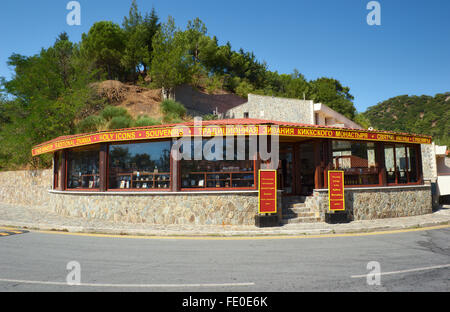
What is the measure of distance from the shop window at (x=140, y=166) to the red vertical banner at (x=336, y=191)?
707 cm

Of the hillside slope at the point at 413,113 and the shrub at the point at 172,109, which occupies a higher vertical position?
the hillside slope at the point at 413,113

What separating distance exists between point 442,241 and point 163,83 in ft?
118

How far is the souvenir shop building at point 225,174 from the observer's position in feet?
37.7

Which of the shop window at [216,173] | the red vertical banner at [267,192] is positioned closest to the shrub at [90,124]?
the shop window at [216,173]

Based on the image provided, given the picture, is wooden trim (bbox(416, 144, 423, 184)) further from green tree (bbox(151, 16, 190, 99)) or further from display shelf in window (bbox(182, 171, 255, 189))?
green tree (bbox(151, 16, 190, 99))

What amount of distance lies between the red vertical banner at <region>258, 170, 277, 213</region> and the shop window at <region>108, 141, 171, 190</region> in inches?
161

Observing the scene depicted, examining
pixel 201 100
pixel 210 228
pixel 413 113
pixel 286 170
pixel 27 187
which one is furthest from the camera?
pixel 413 113

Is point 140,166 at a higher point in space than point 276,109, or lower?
lower

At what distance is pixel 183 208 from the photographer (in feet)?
38.0

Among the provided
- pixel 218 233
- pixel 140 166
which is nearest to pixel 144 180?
pixel 140 166

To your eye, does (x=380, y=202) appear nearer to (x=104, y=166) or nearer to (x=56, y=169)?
(x=104, y=166)

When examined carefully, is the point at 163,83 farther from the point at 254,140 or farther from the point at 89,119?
the point at 254,140

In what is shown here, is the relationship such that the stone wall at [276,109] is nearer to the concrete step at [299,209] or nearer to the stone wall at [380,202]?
the stone wall at [380,202]

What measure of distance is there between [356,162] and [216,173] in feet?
23.2
